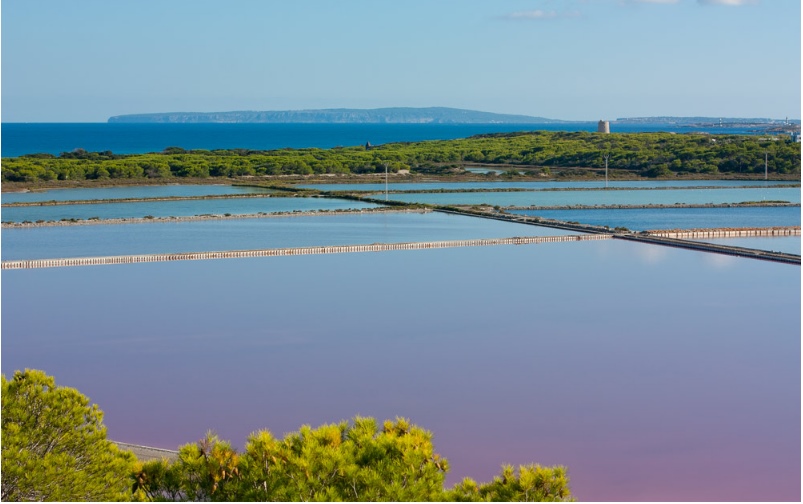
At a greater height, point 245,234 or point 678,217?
point 245,234

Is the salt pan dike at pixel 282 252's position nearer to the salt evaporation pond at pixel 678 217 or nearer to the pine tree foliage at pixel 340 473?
the salt evaporation pond at pixel 678 217

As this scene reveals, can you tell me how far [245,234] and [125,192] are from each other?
37.0ft

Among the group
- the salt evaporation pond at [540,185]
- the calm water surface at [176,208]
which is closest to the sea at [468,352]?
the calm water surface at [176,208]

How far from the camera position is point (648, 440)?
797 cm

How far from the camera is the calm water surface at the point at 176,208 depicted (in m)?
23.8

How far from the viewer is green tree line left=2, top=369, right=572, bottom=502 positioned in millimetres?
4293

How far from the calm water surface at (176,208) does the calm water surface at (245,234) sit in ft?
6.34

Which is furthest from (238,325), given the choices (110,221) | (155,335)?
(110,221)

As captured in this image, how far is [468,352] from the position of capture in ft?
35.3

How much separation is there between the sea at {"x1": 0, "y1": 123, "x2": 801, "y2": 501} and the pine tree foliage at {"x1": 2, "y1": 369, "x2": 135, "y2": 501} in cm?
258

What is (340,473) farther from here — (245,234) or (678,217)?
(678,217)

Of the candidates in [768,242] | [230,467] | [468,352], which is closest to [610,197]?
[768,242]

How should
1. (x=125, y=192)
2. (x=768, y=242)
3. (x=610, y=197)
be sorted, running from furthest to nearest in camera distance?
(x=125, y=192) → (x=610, y=197) → (x=768, y=242)

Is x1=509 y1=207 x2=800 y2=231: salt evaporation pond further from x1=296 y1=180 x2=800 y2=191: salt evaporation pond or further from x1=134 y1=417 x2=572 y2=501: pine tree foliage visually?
x1=134 y1=417 x2=572 y2=501: pine tree foliage
